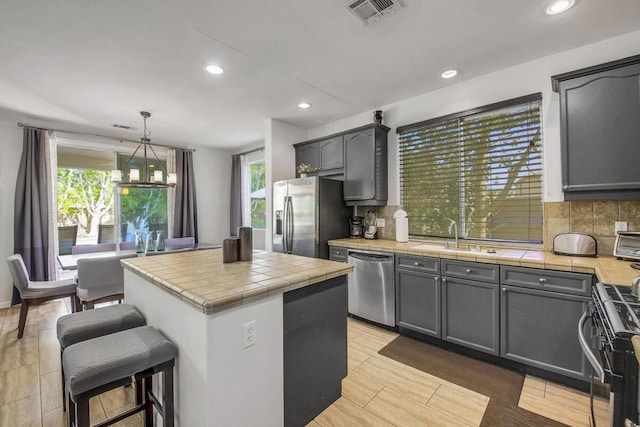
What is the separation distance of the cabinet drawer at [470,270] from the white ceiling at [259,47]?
1.88 meters

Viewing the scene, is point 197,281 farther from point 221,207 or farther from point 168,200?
point 221,207

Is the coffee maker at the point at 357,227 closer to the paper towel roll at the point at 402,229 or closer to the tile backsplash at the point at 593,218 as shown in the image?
the paper towel roll at the point at 402,229

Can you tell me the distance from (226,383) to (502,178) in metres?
3.00

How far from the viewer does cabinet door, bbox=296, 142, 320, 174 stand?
13.7 feet

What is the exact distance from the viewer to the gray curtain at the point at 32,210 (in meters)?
4.00

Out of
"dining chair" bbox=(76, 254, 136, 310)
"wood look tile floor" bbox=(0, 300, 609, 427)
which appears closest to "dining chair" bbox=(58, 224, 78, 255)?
"dining chair" bbox=(76, 254, 136, 310)

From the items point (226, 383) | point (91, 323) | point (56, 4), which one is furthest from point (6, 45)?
point (226, 383)

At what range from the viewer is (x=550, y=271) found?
2.05m

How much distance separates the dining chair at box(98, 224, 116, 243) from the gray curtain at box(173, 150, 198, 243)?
3.25 ft

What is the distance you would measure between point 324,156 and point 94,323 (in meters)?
3.18

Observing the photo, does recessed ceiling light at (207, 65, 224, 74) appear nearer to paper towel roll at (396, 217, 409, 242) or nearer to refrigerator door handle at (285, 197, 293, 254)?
refrigerator door handle at (285, 197, 293, 254)

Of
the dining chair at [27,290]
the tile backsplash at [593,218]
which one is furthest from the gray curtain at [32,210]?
the tile backsplash at [593,218]

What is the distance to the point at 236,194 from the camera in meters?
6.18

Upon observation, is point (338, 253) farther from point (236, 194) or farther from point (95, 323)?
point (236, 194)
